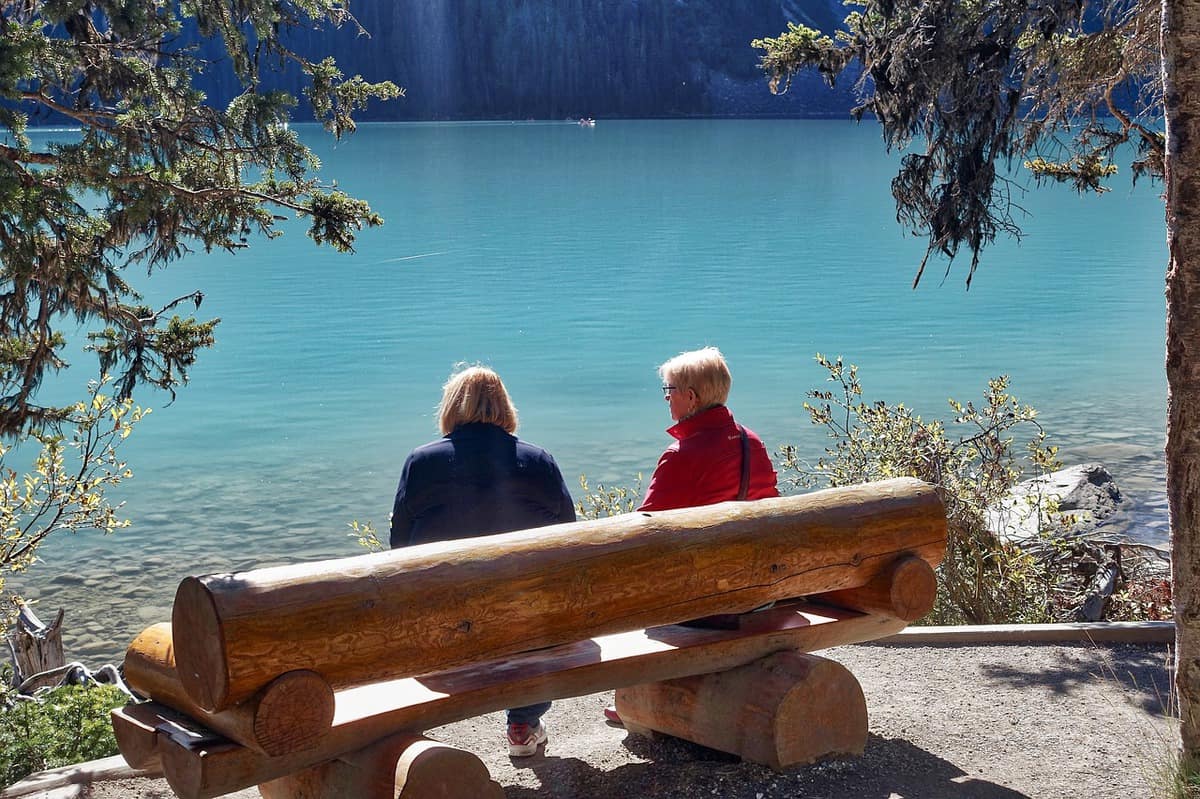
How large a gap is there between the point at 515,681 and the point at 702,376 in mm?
1305

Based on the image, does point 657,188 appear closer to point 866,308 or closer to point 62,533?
point 866,308

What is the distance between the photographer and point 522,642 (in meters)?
3.53

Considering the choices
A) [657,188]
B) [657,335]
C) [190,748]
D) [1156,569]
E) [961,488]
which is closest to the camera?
[190,748]

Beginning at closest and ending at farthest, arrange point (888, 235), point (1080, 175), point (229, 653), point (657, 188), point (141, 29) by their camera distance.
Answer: point (229, 653), point (141, 29), point (1080, 175), point (888, 235), point (657, 188)

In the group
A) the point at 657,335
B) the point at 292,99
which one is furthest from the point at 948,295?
the point at 292,99

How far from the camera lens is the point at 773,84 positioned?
8125 millimetres

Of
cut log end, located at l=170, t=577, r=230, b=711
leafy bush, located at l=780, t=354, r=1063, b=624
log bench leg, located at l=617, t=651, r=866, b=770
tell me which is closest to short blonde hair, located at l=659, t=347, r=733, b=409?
log bench leg, located at l=617, t=651, r=866, b=770

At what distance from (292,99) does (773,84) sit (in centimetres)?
341

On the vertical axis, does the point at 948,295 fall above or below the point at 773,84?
below

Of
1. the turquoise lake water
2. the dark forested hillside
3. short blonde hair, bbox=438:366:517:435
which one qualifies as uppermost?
the dark forested hillside

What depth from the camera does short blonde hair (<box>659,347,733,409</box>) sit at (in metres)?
4.44

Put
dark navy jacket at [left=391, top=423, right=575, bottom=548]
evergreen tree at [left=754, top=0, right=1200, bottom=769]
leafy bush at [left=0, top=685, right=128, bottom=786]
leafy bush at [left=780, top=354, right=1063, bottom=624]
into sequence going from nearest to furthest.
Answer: dark navy jacket at [left=391, top=423, right=575, bottom=548] < leafy bush at [left=0, top=685, right=128, bottom=786] < leafy bush at [left=780, top=354, right=1063, bottom=624] < evergreen tree at [left=754, top=0, right=1200, bottom=769]

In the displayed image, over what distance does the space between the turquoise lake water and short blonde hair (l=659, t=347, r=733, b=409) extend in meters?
3.09

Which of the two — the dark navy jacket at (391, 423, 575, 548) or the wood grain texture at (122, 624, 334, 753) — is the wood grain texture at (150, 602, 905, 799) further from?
the dark navy jacket at (391, 423, 575, 548)
